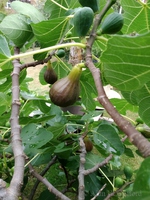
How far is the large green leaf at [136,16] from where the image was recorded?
1087 mm

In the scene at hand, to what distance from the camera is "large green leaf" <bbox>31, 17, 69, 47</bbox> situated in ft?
3.25

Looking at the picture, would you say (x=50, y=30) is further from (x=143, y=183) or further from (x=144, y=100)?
(x=143, y=183)

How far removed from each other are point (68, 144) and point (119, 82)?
88 centimetres

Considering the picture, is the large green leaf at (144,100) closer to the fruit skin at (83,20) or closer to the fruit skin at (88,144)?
the fruit skin at (83,20)

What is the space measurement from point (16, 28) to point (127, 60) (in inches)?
25.1

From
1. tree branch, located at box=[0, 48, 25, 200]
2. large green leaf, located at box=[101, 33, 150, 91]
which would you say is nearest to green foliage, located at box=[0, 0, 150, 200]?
large green leaf, located at box=[101, 33, 150, 91]

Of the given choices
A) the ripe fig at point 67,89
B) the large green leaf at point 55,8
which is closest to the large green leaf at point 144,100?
the ripe fig at point 67,89

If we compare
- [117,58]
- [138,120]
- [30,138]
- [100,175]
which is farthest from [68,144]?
[117,58]

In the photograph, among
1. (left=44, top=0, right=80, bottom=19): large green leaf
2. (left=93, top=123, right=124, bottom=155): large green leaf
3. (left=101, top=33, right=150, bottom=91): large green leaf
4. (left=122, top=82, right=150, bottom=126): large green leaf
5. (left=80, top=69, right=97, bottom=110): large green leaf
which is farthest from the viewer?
(left=44, top=0, right=80, bottom=19): large green leaf

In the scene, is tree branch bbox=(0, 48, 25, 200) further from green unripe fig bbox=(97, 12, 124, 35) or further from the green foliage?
green unripe fig bbox=(97, 12, 124, 35)

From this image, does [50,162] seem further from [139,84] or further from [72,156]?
[139,84]

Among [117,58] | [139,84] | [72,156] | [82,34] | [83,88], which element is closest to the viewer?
[117,58]

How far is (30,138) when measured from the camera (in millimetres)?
997

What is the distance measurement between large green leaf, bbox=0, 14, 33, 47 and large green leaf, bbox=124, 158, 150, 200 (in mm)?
829
